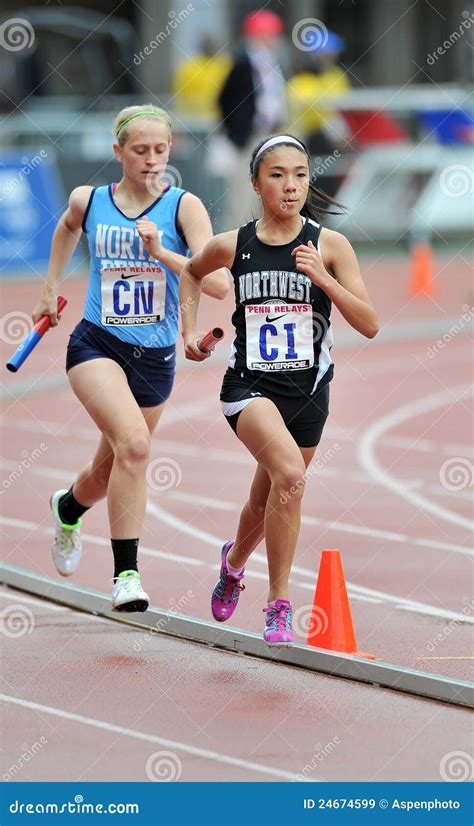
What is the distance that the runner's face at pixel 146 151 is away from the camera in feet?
24.8

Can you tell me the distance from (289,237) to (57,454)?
5.85 m

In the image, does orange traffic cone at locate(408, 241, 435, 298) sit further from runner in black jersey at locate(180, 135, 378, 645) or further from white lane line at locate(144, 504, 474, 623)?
runner in black jersey at locate(180, 135, 378, 645)

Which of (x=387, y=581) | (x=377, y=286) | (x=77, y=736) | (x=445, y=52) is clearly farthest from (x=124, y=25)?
(x=77, y=736)

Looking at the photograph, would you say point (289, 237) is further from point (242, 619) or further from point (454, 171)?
point (454, 171)

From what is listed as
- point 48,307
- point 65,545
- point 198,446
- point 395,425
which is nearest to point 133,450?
Result: point 48,307

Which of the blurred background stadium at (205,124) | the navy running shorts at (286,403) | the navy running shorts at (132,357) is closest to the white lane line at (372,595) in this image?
the navy running shorts at (286,403)

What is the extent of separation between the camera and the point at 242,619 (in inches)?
320

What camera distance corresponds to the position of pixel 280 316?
274 inches

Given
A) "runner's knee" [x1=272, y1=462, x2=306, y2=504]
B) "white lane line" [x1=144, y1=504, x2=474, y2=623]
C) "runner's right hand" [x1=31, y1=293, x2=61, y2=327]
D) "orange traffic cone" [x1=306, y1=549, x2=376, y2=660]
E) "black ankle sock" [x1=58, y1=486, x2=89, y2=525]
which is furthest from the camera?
"black ankle sock" [x1=58, y1=486, x2=89, y2=525]

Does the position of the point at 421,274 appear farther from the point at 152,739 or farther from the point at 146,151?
the point at 152,739

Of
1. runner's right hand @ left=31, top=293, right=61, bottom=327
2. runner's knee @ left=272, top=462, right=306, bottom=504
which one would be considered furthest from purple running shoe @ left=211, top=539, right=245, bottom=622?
runner's right hand @ left=31, top=293, right=61, bottom=327

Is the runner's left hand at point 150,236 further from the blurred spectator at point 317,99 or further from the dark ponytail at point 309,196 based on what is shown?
the blurred spectator at point 317,99

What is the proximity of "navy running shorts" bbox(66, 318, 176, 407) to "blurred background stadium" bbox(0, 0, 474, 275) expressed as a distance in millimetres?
10080
